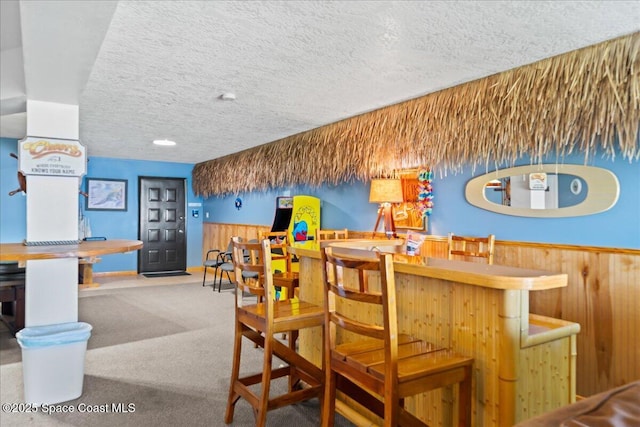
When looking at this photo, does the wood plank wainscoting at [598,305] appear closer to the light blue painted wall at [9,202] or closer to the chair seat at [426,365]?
the chair seat at [426,365]

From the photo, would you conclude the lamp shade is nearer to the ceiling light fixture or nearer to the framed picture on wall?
the ceiling light fixture

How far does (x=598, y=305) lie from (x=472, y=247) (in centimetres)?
103

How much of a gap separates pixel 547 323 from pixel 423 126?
2.19 meters

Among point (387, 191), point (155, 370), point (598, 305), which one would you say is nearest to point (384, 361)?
point (598, 305)

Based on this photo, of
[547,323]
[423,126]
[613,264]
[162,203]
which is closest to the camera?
[547,323]

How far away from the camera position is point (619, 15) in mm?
2090

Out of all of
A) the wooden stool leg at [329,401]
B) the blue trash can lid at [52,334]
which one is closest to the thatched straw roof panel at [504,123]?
the wooden stool leg at [329,401]

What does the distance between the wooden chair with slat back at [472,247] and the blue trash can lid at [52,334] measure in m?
2.79

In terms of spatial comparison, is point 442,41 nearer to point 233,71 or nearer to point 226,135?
point 233,71

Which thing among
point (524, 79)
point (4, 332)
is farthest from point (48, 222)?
point (524, 79)

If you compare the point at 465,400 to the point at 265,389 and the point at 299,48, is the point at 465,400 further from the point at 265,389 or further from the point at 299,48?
the point at 299,48

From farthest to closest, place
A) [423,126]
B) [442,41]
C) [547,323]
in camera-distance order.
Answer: [423,126] < [442,41] < [547,323]

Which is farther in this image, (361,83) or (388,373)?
(361,83)

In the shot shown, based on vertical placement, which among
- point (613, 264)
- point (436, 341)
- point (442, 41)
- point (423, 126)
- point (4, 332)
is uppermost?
point (442, 41)
